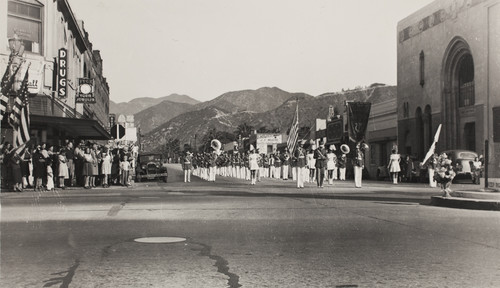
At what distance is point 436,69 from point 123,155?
2759 centimetres

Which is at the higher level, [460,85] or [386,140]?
[460,85]

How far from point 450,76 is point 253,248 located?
4169 centimetres

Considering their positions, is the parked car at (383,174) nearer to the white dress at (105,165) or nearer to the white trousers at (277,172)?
the white trousers at (277,172)

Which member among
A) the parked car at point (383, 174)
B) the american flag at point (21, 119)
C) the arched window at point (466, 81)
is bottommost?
the parked car at point (383, 174)

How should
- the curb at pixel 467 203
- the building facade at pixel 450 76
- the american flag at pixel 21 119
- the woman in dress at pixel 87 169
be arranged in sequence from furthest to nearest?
the building facade at pixel 450 76, the woman in dress at pixel 87 169, the american flag at pixel 21 119, the curb at pixel 467 203

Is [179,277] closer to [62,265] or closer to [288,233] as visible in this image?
[62,265]

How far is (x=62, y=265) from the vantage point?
7668 mm

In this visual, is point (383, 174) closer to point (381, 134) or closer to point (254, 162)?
point (381, 134)

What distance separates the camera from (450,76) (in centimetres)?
4750

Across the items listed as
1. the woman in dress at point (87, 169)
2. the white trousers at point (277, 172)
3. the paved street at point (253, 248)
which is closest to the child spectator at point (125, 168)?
the woman in dress at point (87, 169)

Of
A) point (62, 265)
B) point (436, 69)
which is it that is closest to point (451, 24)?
point (436, 69)

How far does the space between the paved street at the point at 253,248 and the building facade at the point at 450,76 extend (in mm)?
26673

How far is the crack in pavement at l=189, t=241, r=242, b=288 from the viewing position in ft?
22.0

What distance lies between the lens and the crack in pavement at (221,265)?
6.71 m
